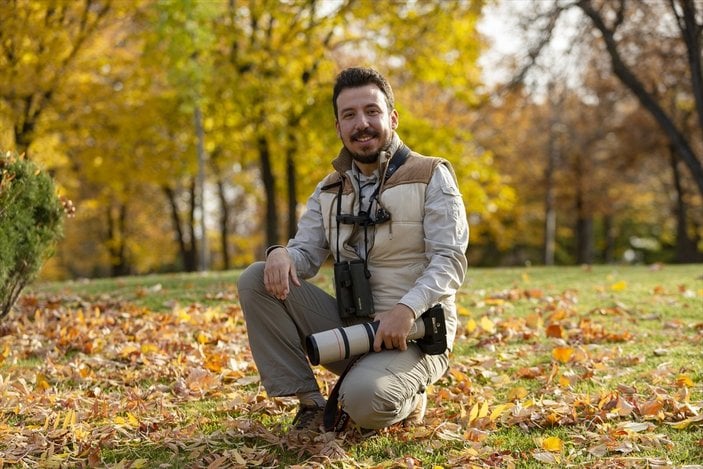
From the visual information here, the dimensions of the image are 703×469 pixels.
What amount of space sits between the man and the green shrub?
2.29 meters

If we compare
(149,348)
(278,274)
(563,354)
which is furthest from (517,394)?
(149,348)

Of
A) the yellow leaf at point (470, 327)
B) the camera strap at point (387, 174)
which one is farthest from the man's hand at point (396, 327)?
the yellow leaf at point (470, 327)

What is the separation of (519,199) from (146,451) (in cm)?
2225

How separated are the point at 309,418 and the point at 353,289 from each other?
675 mm

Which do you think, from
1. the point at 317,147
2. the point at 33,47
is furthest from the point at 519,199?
the point at 33,47

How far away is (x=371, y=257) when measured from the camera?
356 cm

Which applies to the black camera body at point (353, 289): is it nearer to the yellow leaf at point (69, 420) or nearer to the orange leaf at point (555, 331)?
the yellow leaf at point (69, 420)

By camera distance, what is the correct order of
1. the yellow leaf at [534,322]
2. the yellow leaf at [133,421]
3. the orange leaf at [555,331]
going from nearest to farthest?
the yellow leaf at [133,421] < the orange leaf at [555,331] < the yellow leaf at [534,322]

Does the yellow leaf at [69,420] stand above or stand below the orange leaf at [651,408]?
above

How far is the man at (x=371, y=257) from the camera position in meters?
3.34

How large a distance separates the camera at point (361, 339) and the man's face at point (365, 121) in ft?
2.86

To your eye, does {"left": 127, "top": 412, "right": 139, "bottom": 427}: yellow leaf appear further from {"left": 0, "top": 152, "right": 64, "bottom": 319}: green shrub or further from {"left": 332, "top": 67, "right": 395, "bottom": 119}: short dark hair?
{"left": 332, "top": 67, "right": 395, "bottom": 119}: short dark hair

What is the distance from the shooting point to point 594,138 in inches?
882

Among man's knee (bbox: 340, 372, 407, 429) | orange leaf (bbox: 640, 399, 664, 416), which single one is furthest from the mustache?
orange leaf (bbox: 640, 399, 664, 416)
